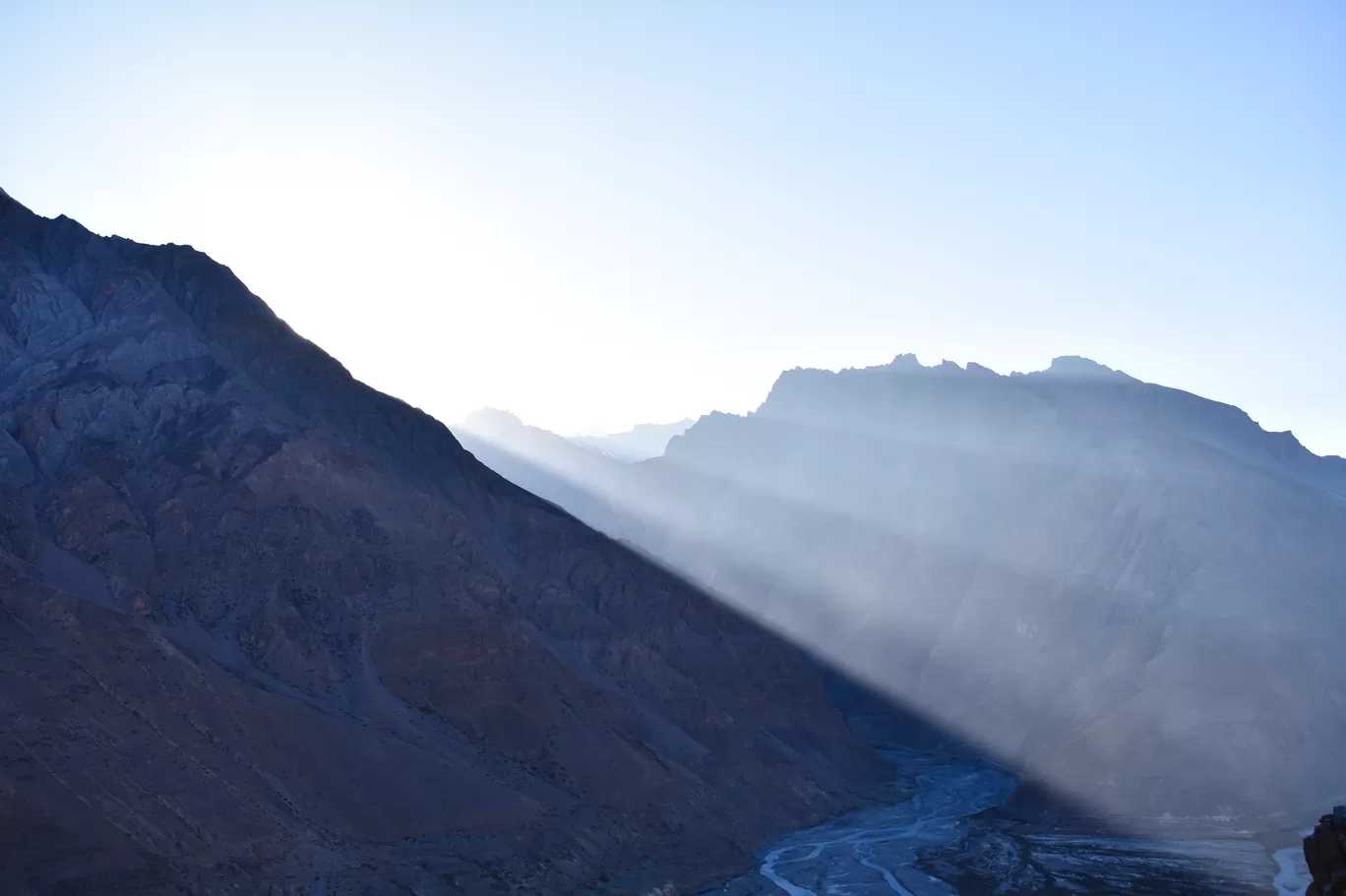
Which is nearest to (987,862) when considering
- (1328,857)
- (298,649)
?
(298,649)

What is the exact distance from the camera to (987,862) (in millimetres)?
120625

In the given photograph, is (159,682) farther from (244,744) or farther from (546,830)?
(546,830)

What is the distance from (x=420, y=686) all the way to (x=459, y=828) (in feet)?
60.8

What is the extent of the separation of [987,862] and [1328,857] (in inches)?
3446

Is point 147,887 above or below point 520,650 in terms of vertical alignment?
below

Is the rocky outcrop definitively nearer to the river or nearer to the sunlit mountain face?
the sunlit mountain face

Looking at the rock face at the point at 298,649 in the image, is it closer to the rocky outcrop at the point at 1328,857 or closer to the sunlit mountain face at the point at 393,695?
the sunlit mountain face at the point at 393,695

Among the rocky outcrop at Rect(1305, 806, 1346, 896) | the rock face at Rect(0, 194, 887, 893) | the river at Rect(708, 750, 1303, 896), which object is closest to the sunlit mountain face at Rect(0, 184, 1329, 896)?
the rock face at Rect(0, 194, 887, 893)

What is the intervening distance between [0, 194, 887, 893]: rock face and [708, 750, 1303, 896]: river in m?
6.03

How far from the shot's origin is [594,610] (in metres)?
143

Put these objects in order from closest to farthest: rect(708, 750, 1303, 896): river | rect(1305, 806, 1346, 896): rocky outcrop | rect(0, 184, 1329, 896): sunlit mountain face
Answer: rect(1305, 806, 1346, 896): rocky outcrop < rect(0, 184, 1329, 896): sunlit mountain face < rect(708, 750, 1303, 896): river

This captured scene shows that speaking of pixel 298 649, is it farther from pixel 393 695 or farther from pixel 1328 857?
pixel 1328 857

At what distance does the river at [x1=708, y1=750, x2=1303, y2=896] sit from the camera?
108 meters

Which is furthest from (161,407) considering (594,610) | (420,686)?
(594,610)
